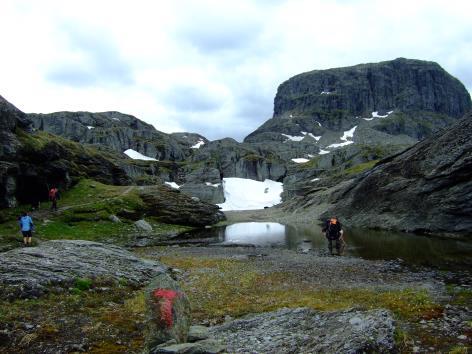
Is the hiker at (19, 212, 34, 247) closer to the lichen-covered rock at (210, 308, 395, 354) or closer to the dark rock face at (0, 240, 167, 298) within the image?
the dark rock face at (0, 240, 167, 298)

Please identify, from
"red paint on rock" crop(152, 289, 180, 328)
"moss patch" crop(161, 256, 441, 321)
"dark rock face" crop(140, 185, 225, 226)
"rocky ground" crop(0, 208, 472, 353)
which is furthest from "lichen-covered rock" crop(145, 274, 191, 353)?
"dark rock face" crop(140, 185, 225, 226)

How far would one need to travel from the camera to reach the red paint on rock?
1473cm

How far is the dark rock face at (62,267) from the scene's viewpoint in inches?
839

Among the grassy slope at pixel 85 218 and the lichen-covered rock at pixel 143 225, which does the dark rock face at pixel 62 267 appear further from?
the lichen-covered rock at pixel 143 225

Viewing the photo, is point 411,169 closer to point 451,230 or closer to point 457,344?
point 451,230

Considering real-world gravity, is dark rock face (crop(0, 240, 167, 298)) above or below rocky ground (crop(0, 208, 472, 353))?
above

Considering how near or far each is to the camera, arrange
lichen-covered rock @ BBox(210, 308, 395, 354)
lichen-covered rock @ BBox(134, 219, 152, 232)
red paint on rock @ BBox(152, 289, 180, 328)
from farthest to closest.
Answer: lichen-covered rock @ BBox(134, 219, 152, 232) → red paint on rock @ BBox(152, 289, 180, 328) → lichen-covered rock @ BBox(210, 308, 395, 354)

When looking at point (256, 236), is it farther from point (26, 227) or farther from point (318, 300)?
point (318, 300)

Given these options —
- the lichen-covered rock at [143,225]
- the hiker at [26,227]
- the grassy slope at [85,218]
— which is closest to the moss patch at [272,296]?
the hiker at [26,227]

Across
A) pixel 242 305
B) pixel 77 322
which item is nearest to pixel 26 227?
pixel 77 322

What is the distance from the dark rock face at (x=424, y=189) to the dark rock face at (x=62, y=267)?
160 feet

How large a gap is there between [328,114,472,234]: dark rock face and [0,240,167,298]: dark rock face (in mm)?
48834

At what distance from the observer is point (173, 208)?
84.4 m

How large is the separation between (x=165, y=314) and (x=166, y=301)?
18.5 inches
